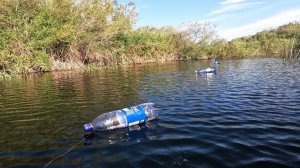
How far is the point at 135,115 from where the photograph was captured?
8.95 m

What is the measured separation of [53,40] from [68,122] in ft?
106

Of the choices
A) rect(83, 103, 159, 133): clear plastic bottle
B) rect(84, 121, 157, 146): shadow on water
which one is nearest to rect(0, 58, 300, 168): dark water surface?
rect(84, 121, 157, 146): shadow on water

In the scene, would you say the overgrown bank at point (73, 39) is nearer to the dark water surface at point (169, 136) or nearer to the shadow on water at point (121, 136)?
the dark water surface at point (169, 136)

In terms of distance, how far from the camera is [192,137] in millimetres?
7652

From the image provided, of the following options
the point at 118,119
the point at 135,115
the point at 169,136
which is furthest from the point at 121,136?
the point at 169,136

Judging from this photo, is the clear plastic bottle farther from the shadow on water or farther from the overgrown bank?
the overgrown bank

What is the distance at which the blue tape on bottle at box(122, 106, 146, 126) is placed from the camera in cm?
885

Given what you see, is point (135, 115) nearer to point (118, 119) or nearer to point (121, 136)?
point (118, 119)

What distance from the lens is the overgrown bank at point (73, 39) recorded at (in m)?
35.0

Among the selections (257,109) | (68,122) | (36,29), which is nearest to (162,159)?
(68,122)

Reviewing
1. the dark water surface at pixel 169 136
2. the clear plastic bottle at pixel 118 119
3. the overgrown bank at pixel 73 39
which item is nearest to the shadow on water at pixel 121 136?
the dark water surface at pixel 169 136

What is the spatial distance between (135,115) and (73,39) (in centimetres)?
3667

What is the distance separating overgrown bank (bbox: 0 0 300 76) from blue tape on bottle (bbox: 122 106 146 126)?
989 inches

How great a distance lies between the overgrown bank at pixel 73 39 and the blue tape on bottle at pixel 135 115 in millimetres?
25114
